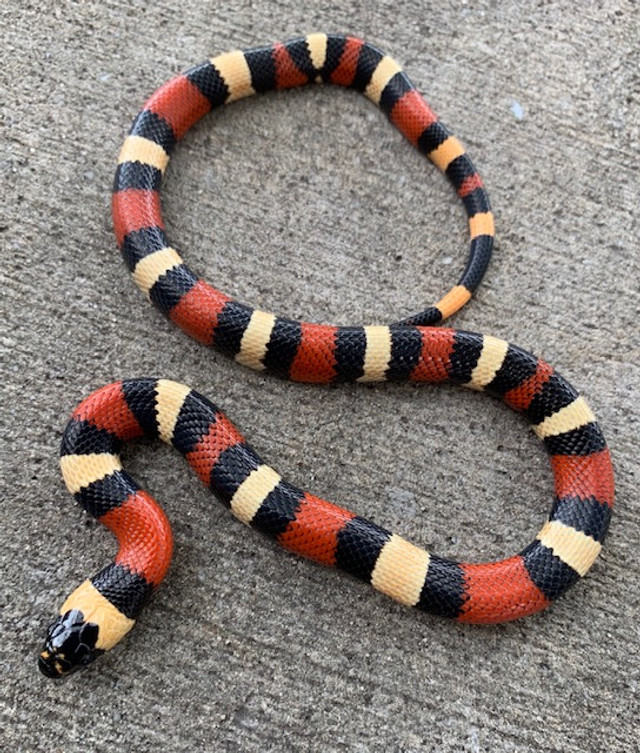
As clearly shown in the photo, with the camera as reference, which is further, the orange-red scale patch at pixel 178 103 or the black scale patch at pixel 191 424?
the orange-red scale patch at pixel 178 103

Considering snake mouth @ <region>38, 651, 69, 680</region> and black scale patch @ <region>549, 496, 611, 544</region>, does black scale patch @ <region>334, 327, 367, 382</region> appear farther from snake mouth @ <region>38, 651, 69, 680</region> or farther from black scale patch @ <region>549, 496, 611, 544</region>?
snake mouth @ <region>38, 651, 69, 680</region>

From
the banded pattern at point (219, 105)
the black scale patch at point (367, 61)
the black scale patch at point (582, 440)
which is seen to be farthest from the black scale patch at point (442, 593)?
the black scale patch at point (367, 61)

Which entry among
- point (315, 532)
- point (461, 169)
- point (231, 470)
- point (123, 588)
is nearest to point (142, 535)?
point (123, 588)

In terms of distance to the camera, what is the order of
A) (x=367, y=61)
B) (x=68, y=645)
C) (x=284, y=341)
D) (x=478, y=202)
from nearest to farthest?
(x=68, y=645)
(x=284, y=341)
(x=478, y=202)
(x=367, y=61)

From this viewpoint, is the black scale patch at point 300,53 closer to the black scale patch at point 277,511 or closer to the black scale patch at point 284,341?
the black scale patch at point 284,341

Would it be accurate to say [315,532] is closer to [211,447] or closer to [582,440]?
[211,447]

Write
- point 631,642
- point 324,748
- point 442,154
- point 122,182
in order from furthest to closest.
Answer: point 442,154
point 122,182
point 631,642
point 324,748

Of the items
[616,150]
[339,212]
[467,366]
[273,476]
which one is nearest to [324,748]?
[273,476]

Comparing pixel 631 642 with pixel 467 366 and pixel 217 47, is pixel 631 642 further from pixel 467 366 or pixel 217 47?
pixel 217 47
